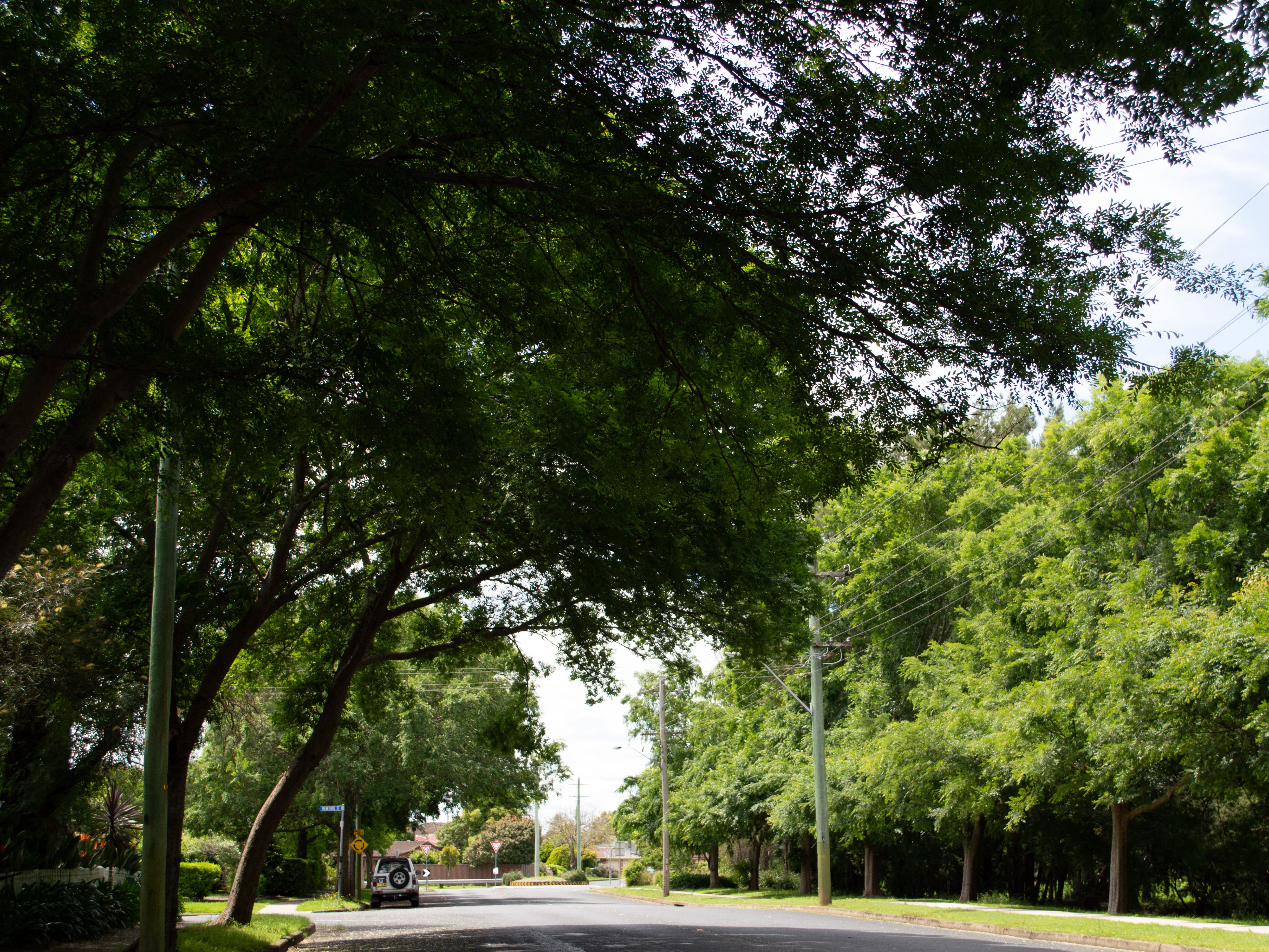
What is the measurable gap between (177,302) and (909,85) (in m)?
5.66

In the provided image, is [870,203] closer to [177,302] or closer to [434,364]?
[434,364]

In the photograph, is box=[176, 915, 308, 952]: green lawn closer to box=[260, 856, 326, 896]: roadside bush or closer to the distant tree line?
the distant tree line

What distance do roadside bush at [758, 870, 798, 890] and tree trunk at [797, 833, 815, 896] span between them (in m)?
3.86

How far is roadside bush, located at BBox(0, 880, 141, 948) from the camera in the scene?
14.5 m

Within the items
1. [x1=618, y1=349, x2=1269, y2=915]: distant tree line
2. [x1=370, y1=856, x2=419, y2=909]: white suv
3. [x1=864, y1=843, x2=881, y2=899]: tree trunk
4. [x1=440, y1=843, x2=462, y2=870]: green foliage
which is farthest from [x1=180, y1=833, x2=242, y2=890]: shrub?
[x1=440, y1=843, x2=462, y2=870]: green foliage

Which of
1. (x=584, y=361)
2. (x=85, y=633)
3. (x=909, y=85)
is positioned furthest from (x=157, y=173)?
(x=85, y=633)

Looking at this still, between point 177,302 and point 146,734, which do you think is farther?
point 146,734

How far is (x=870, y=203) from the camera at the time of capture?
680 cm

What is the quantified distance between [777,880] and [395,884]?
54.2 ft

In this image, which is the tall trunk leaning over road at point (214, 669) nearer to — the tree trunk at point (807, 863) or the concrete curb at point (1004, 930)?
the concrete curb at point (1004, 930)

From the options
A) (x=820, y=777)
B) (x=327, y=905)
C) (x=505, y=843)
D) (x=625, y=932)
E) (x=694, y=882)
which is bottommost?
(x=505, y=843)

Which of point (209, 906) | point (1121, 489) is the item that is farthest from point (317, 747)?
point (1121, 489)

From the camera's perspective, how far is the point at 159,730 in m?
11.4

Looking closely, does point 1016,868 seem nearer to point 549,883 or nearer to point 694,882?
point 694,882
